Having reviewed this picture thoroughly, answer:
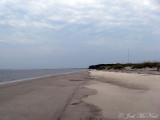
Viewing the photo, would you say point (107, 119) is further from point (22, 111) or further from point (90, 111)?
point (22, 111)

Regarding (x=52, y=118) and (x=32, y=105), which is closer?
(x=52, y=118)

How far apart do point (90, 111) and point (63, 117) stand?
76 centimetres

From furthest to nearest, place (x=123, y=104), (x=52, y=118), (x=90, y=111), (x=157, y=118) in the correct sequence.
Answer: (x=123, y=104) < (x=90, y=111) < (x=52, y=118) < (x=157, y=118)

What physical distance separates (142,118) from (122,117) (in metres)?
0.40

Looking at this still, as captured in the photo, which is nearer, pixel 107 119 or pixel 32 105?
pixel 107 119

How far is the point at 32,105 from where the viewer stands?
5570 millimetres

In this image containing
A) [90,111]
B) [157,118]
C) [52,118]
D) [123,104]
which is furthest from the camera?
[123,104]

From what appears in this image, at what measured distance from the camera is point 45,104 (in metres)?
5.70

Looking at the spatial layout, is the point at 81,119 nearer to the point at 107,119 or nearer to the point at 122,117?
the point at 107,119

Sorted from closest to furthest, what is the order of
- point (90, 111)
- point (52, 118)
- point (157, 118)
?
point (157, 118) < point (52, 118) < point (90, 111)

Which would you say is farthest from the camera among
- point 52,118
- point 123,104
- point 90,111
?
point 123,104

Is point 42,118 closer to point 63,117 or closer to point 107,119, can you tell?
point 63,117

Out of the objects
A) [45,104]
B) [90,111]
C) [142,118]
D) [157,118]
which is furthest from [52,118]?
[157,118]

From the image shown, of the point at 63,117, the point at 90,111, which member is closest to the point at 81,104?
the point at 90,111
